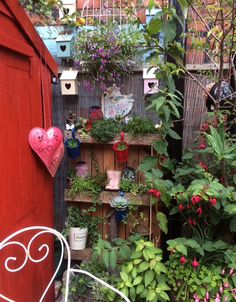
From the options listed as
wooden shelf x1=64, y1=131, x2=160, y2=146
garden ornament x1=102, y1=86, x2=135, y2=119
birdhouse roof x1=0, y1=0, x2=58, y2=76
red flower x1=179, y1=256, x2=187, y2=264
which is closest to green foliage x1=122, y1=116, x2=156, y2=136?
wooden shelf x1=64, y1=131, x2=160, y2=146

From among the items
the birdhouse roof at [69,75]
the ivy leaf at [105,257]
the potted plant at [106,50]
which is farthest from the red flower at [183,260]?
the birdhouse roof at [69,75]

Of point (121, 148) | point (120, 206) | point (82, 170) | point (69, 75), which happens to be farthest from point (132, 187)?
point (69, 75)

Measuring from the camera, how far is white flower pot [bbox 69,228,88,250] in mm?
2414

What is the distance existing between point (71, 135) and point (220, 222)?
1.29 metres

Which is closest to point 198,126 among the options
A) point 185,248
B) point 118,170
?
point 118,170

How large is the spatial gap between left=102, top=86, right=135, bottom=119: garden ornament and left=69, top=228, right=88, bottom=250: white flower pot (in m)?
0.98

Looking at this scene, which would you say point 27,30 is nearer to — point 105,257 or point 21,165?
point 21,165

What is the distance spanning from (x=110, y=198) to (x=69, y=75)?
1067mm

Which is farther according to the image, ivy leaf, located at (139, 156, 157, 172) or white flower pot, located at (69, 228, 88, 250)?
white flower pot, located at (69, 228, 88, 250)

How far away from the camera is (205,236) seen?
2000 mm

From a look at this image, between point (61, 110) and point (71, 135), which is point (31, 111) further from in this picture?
point (61, 110)

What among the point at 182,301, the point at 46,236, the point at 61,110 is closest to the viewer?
the point at 182,301

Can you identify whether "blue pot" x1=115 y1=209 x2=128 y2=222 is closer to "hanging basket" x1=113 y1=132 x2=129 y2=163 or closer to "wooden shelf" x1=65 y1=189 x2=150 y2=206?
"wooden shelf" x1=65 y1=189 x2=150 y2=206

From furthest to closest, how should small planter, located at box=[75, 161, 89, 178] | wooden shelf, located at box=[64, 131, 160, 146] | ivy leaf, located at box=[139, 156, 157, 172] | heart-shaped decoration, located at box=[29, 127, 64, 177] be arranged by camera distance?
small planter, located at box=[75, 161, 89, 178] < wooden shelf, located at box=[64, 131, 160, 146] < ivy leaf, located at box=[139, 156, 157, 172] < heart-shaped decoration, located at box=[29, 127, 64, 177]
